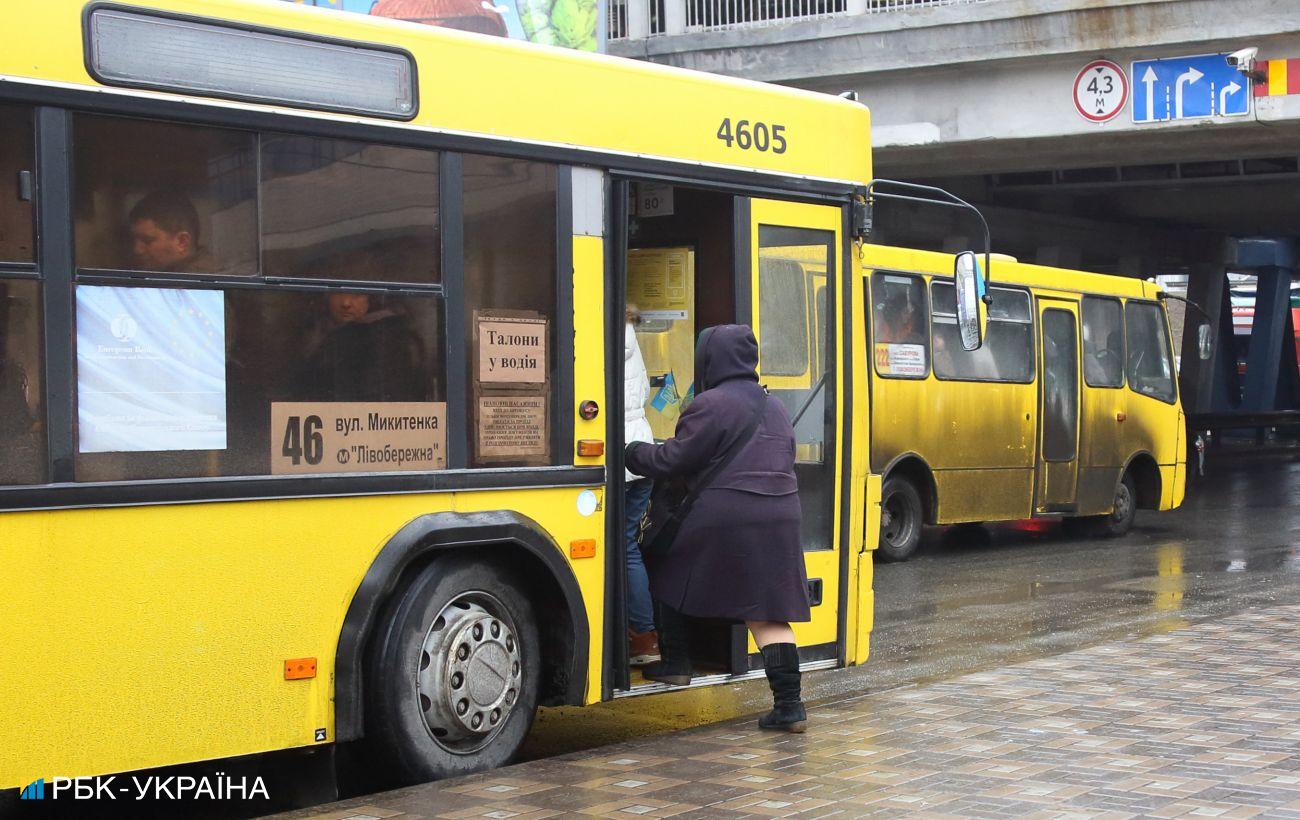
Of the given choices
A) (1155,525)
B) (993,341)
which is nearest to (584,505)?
(993,341)

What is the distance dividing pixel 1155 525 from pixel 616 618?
14.3 meters

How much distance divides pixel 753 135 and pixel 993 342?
9431 mm

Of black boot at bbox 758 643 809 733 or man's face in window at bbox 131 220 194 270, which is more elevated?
man's face in window at bbox 131 220 194 270

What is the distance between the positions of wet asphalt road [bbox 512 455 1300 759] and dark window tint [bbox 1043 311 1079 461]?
3.43 feet

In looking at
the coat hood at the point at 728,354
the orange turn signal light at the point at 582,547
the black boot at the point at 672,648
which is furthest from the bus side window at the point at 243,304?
the black boot at the point at 672,648

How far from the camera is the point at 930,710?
730 cm

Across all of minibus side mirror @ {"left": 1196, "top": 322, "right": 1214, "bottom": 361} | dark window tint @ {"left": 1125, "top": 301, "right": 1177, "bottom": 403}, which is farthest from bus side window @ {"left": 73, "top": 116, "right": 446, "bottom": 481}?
minibus side mirror @ {"left": 1196, "top": 322, "right": 1214, "bottom": 361}

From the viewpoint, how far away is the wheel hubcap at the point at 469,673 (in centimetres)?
611

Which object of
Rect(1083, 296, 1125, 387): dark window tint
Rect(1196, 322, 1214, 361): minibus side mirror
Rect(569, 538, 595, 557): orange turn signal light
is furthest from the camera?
Rect(1196, 322, 1214, 361): minibus side mirror

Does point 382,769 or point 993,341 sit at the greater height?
point 993,341

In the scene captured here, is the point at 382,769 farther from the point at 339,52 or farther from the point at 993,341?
the point at 993,341

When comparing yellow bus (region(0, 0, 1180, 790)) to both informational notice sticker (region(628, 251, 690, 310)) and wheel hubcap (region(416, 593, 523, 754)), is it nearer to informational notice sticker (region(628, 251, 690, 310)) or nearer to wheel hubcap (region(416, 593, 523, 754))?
wheel hubcap (region(416, 593, 523, 754))

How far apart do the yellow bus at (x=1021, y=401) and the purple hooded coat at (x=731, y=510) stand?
8004 mm

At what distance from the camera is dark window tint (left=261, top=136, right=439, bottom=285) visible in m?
5.68
